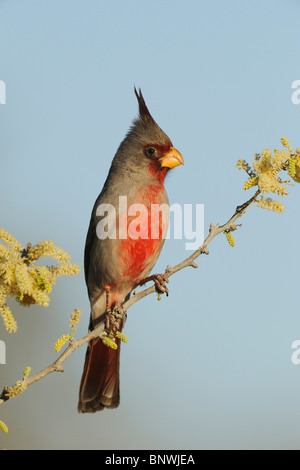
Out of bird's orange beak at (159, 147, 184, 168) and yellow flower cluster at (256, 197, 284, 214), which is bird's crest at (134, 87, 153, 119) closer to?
bird's orange beak at (159, 147, 184, 168)

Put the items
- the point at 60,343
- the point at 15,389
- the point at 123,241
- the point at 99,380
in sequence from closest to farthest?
the point at 15,389 < the point at 60,343 < the point at 123,241 < the point at 99,380

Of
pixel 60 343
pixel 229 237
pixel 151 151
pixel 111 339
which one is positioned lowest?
Result: pixel 60 343

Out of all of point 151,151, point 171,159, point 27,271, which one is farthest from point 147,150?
point 27,271

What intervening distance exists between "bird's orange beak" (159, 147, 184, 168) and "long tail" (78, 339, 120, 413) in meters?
1.25

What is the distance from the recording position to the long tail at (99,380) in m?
4.01

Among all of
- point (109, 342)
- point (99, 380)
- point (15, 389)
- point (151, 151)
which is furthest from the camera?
point (151, 151)

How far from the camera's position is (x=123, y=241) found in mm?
3824

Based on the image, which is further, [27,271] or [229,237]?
[229,237]

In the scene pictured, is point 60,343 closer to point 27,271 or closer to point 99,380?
point 27,271

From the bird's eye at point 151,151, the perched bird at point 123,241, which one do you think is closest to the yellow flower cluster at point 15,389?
the perched bird at point 123,241

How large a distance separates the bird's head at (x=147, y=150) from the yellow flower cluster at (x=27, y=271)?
233 cm

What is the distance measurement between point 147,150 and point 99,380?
1.57 meters
